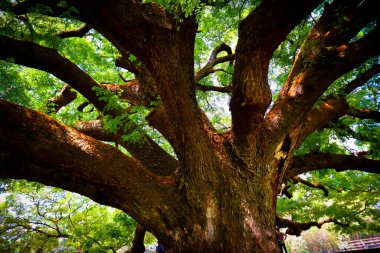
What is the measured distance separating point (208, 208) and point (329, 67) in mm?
2424

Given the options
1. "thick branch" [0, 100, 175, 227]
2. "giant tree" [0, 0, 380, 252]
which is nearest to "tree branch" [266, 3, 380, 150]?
"giant tree" [0, 0, 380, 252]

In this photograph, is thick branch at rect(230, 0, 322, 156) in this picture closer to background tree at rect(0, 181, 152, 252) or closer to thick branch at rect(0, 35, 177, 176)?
thick branch at rect(0, 35, 177, 176)

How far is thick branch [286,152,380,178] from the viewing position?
4.34 metres

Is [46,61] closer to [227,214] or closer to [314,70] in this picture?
[227,214]

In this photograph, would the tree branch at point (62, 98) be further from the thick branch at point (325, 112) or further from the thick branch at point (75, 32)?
the thick branch at point (325, 112)

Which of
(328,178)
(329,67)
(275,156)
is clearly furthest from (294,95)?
(328,178)

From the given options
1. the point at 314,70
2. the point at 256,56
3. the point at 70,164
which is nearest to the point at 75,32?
the point at 70,164

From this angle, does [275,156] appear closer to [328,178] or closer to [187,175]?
[187,175]

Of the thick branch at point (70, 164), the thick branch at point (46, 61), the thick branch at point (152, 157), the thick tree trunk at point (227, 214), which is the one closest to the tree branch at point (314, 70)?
the thick tree trunk at point (227, 214)

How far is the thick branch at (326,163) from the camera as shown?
14.3 feet

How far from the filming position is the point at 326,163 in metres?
4.53

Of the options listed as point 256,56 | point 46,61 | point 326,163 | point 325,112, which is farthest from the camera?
point 326,163

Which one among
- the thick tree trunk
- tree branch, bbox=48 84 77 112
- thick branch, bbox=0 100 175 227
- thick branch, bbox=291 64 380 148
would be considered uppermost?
tree branch, bbox=48 84 77 112

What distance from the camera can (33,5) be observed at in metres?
2.93
